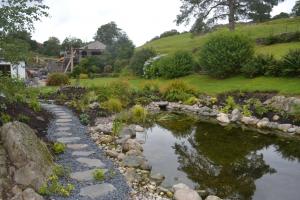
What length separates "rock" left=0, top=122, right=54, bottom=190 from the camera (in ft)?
17.4

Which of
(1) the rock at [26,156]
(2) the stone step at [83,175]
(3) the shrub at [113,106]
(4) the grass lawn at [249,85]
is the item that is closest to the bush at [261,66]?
(4) the grass lawn at [249,85]

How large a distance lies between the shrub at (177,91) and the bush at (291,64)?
4.59m

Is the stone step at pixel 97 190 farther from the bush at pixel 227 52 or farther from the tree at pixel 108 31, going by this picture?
the tree at pixel 108 31

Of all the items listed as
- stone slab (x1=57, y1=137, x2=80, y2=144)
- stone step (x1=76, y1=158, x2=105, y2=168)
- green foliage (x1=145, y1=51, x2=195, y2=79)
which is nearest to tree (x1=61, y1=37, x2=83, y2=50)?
green foliage (x1=145, y1=51, x2=195, y2=79)

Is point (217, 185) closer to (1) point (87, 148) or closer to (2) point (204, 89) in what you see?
(1) point (87, 148)

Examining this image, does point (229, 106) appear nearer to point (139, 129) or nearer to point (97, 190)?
point (139, 129)

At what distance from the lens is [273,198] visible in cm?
614

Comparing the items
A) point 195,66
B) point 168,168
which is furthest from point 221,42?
point 168,168

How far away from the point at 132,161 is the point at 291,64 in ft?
38.7

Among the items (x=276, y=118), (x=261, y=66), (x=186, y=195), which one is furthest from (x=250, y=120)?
(x=186, y=195)

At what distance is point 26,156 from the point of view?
5562mm

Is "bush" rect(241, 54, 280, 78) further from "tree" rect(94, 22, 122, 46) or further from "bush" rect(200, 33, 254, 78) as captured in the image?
"tree" rect(94, 22, 122, 46)

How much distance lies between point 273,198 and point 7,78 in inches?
214

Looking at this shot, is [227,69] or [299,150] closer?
[299,150]
